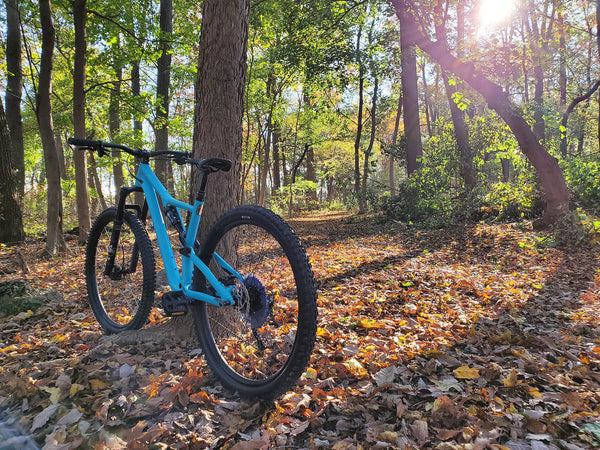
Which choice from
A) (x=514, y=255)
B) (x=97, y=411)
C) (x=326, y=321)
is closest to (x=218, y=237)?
(x=97, y=411)

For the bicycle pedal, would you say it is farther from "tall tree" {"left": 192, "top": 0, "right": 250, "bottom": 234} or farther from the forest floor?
"tall tree" {"left": 192, "top": 0, "right": 250, "bottom": 234}

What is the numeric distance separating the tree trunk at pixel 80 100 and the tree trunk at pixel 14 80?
1773mm

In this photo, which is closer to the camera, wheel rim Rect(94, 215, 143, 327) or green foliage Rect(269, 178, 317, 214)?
wheel rim Rect(94, 215, 143, 327)

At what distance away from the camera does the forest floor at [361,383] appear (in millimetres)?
1653

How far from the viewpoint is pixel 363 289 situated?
4340 mm

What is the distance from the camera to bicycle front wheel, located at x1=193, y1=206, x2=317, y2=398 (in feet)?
5.78

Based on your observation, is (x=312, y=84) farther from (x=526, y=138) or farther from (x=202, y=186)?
(x=202, y=186)

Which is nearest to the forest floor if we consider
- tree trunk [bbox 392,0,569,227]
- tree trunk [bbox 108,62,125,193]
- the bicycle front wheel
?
the bicycle front wheel

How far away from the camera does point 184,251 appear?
229 centimetres

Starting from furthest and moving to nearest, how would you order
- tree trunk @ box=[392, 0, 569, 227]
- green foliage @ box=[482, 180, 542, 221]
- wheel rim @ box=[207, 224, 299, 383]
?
green foliage @ box=[482, 180, 542, 221]
tree trunk @ box=[392, 0, 569, 227]
wheel rim @ box=[207, 224, 299, 383]

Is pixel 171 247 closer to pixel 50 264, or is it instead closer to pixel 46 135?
pixel 50 264

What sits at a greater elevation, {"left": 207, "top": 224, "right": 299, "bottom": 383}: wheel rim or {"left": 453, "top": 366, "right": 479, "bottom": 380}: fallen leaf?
{"left": 207, "top": 224, "right": 299, "bottom": 383}: wheel rim

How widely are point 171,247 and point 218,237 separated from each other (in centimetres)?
48

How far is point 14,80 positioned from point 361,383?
1174cm
